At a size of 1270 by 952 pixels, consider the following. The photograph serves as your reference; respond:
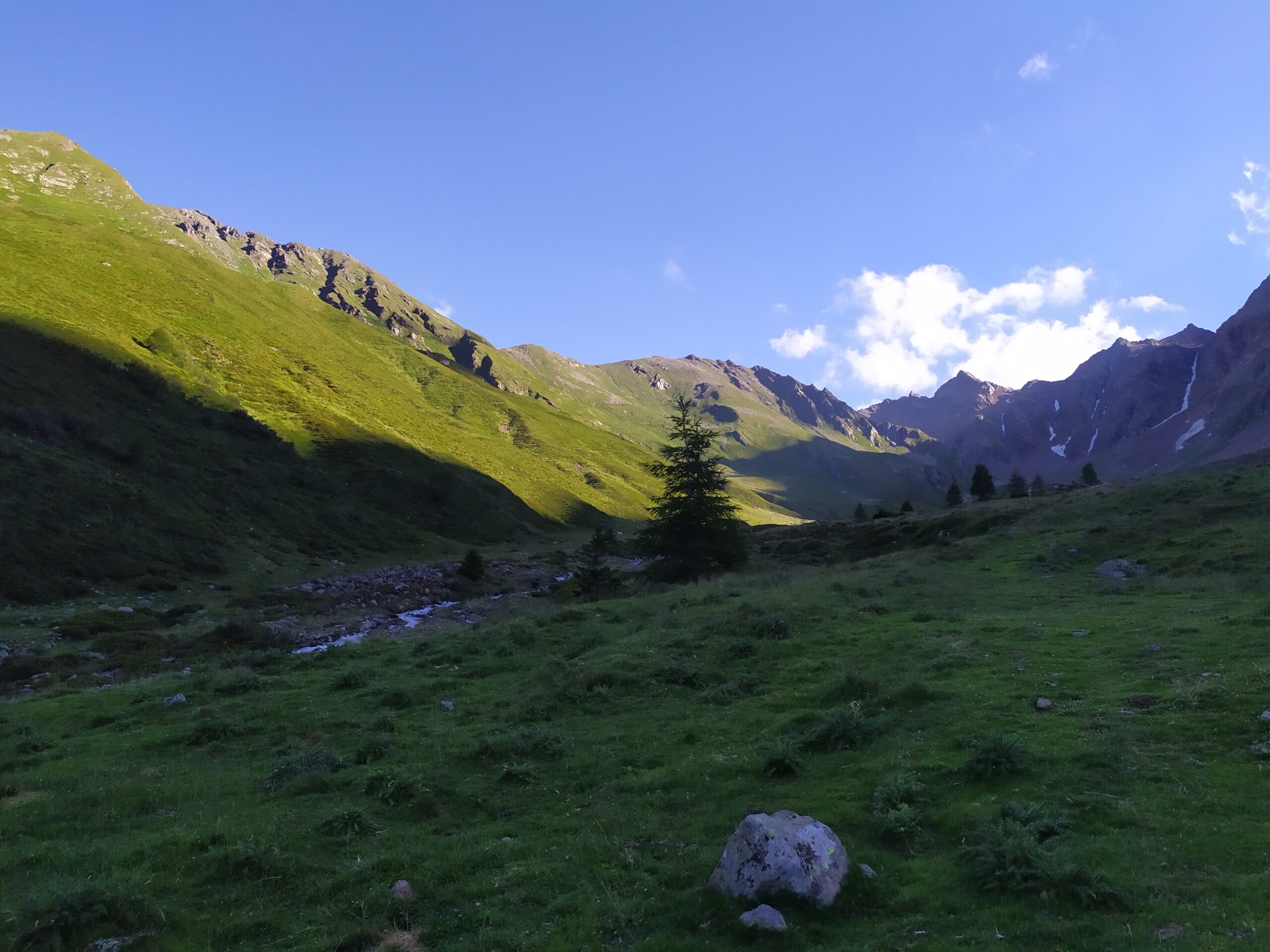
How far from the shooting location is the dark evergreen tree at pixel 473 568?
53.5 meters

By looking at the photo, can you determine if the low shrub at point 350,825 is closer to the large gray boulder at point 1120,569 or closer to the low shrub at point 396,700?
the low shrub at point 396,700

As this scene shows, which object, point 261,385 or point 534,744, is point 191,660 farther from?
point 261,385

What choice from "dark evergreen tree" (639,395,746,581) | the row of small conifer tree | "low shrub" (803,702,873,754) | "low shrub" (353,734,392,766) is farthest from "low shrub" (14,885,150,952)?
the row of small conifer tree

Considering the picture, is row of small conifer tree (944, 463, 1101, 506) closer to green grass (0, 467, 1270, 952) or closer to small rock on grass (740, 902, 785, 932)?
green grass (0, 467, 1270, 952)

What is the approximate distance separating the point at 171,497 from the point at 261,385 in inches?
2064

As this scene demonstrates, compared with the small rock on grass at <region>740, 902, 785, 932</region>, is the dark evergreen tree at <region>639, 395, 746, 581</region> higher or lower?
higher

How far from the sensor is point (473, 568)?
5372 centimetres

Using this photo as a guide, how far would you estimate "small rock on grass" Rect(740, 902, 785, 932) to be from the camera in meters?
7.65

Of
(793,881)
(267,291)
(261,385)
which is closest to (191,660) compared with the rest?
(793,881)

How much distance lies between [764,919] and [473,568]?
159 feet

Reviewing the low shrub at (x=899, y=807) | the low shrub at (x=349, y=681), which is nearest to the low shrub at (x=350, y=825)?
the low shrub at (x=899, y=807)

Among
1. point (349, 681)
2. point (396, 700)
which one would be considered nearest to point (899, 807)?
point (396, 700)

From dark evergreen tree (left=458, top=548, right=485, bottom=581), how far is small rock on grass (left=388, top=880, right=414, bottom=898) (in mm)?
45283

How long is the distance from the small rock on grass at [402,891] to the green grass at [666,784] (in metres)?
0.23
